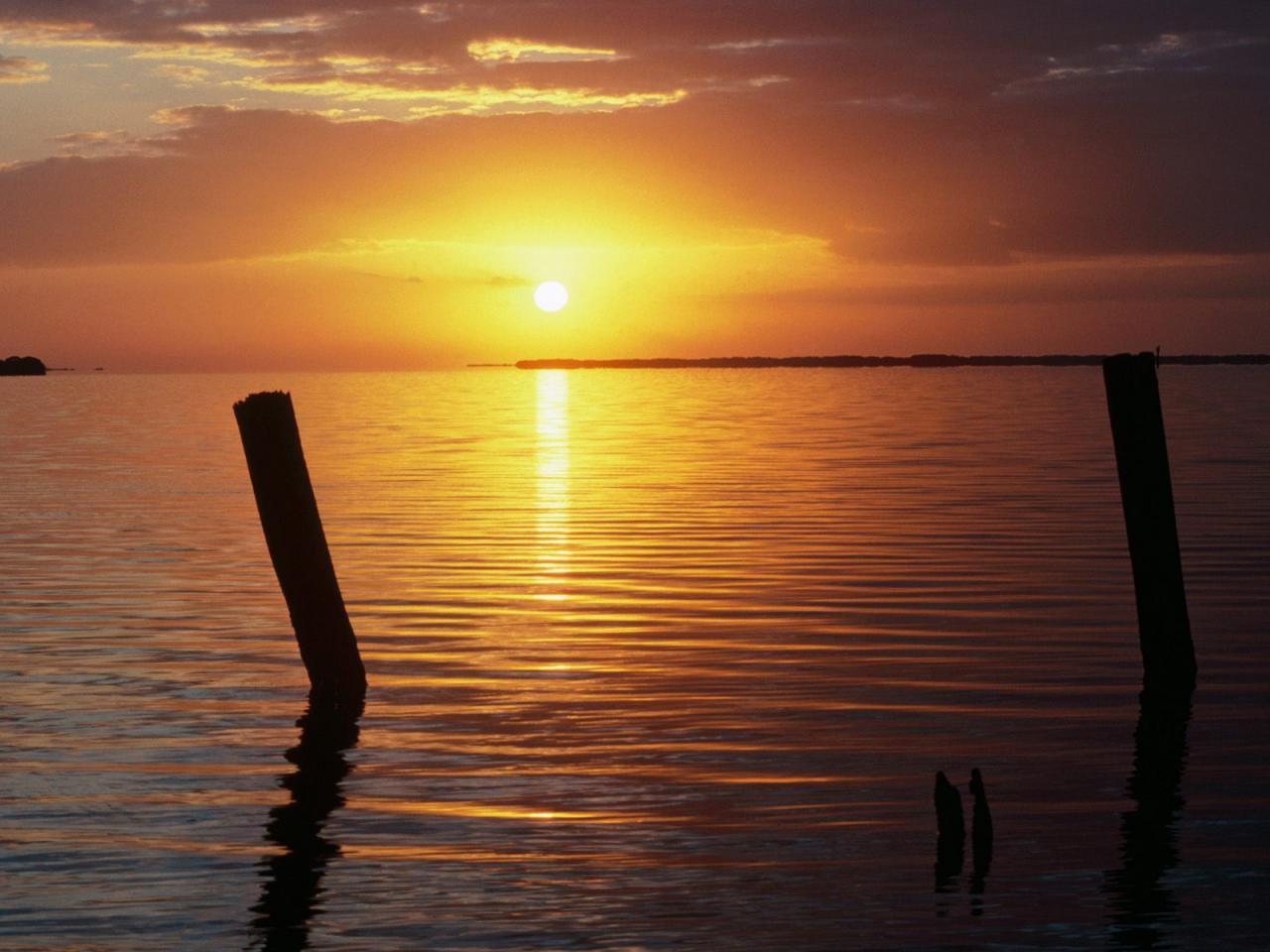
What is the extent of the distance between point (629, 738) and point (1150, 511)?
16.1ft

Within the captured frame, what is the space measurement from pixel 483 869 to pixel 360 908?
0.92 m

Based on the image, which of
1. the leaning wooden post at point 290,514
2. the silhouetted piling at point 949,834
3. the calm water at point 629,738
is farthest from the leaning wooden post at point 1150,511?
the leaning wooden post at point 290,514

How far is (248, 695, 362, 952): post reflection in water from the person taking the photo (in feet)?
28.5

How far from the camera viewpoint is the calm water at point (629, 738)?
8977 mm

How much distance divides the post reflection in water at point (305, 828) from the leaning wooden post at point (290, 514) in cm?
84

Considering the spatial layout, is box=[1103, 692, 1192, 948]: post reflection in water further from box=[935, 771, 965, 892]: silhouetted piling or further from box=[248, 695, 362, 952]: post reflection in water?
box=[248, 695, 362, 952]: post reflection in water

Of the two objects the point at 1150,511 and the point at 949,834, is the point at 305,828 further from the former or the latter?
the point at 1150,511

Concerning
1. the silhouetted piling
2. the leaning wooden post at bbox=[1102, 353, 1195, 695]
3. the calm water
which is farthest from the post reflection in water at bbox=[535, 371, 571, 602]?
the silhouetted piling

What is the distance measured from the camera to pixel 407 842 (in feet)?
33.4

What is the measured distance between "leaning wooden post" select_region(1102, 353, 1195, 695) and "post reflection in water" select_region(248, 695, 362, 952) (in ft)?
22.5

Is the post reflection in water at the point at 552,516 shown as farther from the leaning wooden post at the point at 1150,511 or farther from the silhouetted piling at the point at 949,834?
the silhouetted piling at the point at 949,834

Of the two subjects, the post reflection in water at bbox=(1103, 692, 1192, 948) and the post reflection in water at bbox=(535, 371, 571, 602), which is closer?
the post reflection in water at bbox=(1103, 692, 1192, 948)

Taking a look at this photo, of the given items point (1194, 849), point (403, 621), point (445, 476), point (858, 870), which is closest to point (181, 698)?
point (403, 621)

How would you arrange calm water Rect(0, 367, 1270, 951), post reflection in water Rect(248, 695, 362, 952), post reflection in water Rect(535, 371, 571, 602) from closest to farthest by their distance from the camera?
1. post reflection in water Rect(248, 695, 362, 952)
2. calm water Rect(0, 367, 1270, 951)
3. post reflection in water Rect(535, 371, 571, 602)
